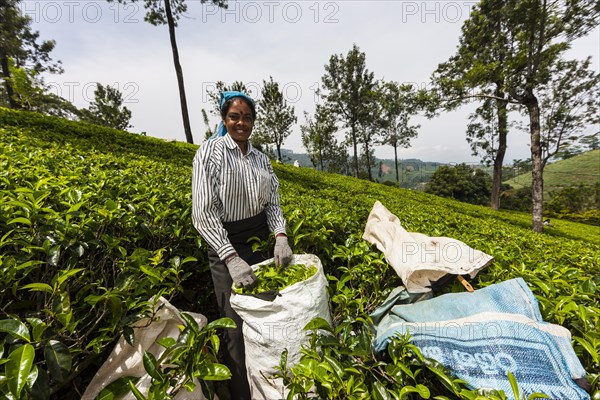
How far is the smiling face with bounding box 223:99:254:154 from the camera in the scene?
82.4 inches

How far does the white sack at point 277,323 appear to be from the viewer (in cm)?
140

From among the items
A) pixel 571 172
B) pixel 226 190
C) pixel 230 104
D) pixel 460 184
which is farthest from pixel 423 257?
pixel 571 172

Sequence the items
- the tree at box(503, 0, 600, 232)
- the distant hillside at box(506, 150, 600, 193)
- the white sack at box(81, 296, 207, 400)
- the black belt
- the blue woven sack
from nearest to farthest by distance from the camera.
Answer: the blue woven sack
the white sack at box(81, 296, 207, 400)
the black belt
the tree at box(503, 0, 600, 232)
the distant hillside at box(506, 150, 600, 193)

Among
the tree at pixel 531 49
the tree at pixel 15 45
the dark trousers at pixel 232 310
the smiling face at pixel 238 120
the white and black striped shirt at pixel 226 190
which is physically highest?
the tree at pixel 15 45

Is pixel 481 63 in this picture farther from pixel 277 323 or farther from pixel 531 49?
pixel 277 323

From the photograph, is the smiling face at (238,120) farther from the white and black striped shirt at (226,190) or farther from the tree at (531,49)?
the tree at (531,49)

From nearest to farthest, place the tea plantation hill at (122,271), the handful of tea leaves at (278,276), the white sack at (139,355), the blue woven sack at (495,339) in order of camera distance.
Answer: the blue woven sack at (495,339) < the tea plantation hill at (122,271) < the white sack at (139,355) < the handful of tea leaves at (278,276)

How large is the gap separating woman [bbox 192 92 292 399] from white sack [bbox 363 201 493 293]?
0.83 m

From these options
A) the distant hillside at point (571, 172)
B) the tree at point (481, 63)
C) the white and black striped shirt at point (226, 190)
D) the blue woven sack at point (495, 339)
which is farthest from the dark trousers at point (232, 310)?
the distant hillside at point (571, 172)

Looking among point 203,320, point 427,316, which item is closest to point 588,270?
point 427,316

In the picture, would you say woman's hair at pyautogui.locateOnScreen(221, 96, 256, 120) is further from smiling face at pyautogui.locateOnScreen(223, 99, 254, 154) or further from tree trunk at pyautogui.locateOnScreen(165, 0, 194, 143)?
tree trunk at pyautogui.locateOnScreen(165, 0, 194, 143)

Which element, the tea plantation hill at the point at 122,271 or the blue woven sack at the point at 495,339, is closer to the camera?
the blue woven sack at the point at 495,339

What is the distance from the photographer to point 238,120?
211 cm

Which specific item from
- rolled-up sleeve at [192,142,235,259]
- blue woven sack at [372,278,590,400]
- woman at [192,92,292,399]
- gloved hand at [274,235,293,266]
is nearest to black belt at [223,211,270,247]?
woman at [192,92,292,399]
